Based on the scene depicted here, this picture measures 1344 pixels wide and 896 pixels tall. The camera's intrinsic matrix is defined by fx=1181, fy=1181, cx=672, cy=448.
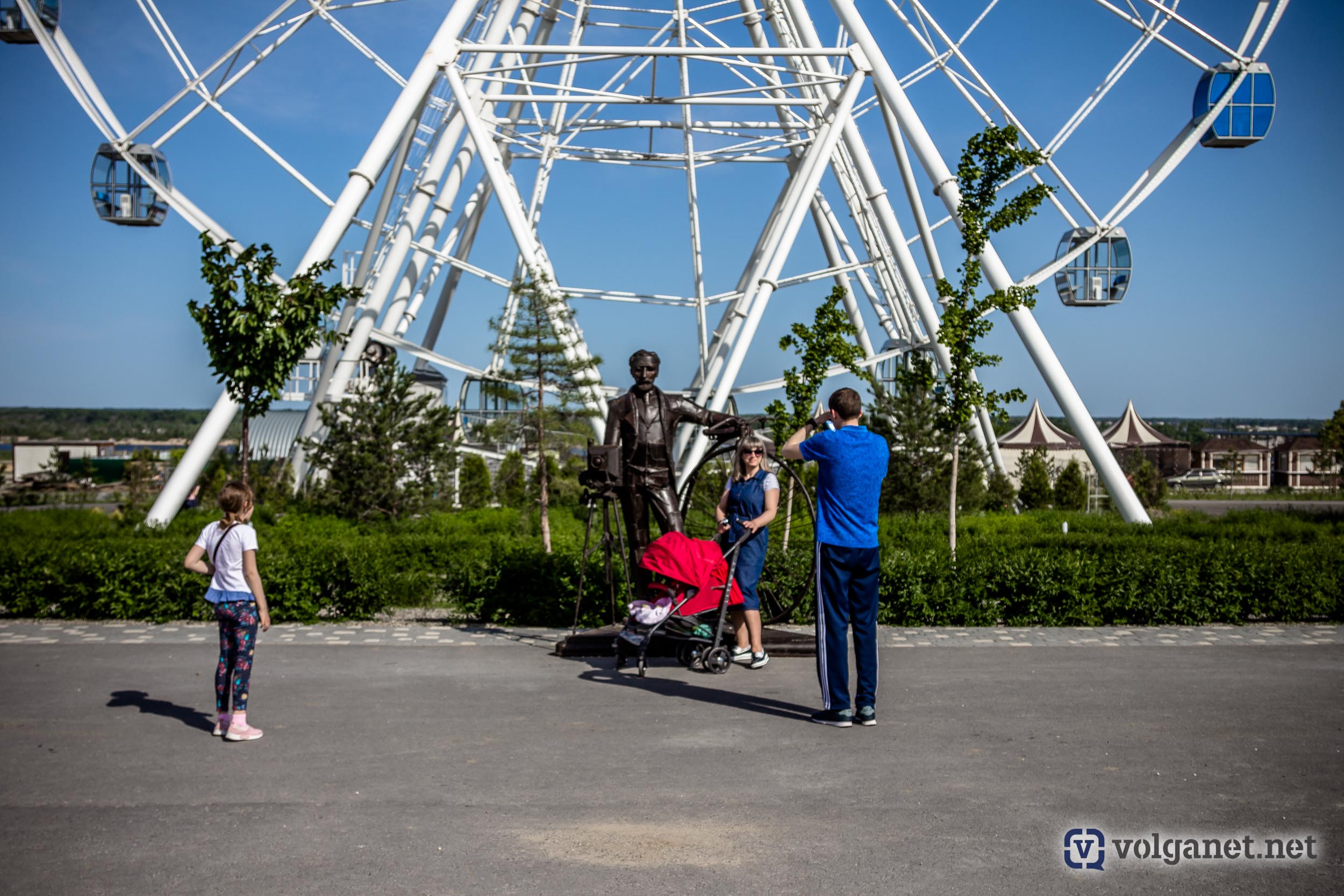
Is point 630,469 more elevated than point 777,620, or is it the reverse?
point 630,469

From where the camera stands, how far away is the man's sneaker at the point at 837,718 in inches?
269

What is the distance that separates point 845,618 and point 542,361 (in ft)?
42.4

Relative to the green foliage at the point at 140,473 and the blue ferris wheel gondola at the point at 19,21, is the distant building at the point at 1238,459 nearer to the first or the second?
the green foliage at the point at 140,473

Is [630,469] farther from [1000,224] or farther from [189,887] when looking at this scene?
[1000,224]

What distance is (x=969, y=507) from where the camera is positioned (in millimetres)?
24266

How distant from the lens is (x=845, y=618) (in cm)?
689

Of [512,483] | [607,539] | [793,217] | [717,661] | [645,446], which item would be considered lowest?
[717,661]

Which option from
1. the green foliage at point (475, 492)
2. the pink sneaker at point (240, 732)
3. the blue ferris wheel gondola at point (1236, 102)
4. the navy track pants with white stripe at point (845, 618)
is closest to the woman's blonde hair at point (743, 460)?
the navy track pants with white stripe at point (845, 618)

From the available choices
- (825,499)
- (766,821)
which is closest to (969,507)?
(825,499)

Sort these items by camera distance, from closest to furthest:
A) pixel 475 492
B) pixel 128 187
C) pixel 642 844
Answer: pixel 642 844, pixel 128 187, pixel 475 492

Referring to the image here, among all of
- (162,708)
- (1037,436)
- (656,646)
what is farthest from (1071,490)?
(1037,436)

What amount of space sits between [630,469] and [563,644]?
4.87 ft

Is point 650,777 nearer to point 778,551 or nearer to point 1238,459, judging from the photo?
point 778,551

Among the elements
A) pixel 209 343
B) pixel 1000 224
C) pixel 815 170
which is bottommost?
pixel 209 343
